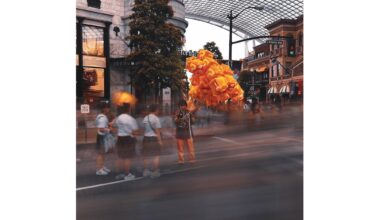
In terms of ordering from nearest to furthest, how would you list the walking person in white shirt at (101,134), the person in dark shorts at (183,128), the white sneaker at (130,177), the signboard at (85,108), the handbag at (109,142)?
the signboard at (85,108) → the walking person in white shirt at (101,134) → the handbag at (109,142) → the white sneaker at (130,177) → the person in dark shorts at (183,128)

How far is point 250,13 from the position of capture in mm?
4508

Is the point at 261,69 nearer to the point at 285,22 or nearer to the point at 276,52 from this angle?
the point at 276,52

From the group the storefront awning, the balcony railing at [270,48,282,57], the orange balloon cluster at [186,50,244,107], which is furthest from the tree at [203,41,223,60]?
the balcony railing at [270,48,282,57]

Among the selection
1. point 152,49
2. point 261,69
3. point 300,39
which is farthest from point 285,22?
point 152,49

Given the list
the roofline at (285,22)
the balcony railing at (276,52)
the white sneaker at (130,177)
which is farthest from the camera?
the balcony railing at (276,52)

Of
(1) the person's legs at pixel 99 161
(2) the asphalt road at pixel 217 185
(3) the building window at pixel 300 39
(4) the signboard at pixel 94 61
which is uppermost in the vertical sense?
(3) the building window at pixel 300 39

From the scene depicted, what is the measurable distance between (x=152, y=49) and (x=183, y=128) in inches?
37.8

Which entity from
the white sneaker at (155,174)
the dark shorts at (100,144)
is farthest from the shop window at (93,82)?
the white sneaker at (155,174)

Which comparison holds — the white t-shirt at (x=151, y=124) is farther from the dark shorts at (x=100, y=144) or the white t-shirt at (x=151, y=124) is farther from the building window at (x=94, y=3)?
the building window at (x=94, y=3)

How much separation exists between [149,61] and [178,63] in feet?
1.15

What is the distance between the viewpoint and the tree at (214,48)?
13.6 feet

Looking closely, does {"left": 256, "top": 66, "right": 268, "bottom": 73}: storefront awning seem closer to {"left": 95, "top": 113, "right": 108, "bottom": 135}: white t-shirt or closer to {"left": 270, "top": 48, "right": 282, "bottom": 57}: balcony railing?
{"left": 270, "top": 48, "right": 282, "bottom": 57}: balcony railing

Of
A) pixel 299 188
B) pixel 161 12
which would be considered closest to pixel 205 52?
pixel 161 12

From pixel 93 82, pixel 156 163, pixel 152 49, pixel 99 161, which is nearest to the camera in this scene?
pixel 93 82
